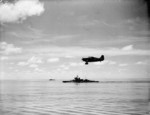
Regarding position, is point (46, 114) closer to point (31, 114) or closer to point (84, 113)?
point (31, 114)

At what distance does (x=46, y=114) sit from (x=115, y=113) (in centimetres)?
805

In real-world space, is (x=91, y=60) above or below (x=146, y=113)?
above

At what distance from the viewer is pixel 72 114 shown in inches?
1150

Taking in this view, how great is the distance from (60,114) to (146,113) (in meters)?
9.90

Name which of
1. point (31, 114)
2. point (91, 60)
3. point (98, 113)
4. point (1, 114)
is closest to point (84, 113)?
point (98, 113)

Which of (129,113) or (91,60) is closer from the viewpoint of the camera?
(129,113)

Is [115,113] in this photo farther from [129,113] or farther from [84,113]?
[84,113]

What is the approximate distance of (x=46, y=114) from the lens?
29.3m

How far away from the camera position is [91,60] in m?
72.4

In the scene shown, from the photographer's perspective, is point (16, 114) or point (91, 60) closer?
point (16, 114)

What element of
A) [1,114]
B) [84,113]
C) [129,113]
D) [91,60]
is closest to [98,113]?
[84,113]

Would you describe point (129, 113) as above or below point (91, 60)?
below

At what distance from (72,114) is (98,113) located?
3.19m

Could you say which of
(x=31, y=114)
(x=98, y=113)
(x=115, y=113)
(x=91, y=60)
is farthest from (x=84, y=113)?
(x=91, y=60)
